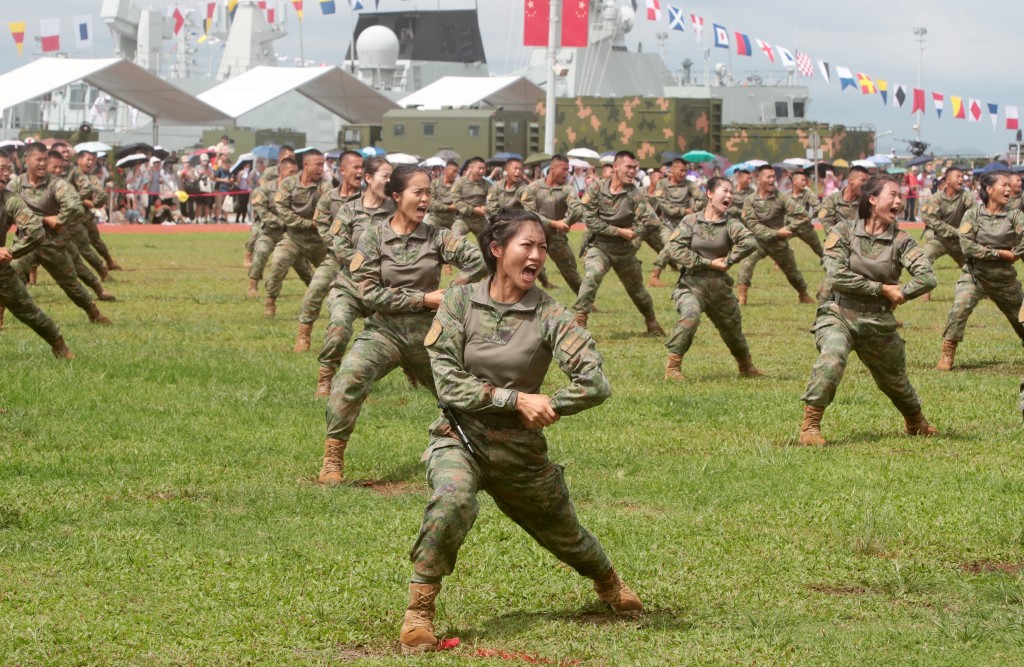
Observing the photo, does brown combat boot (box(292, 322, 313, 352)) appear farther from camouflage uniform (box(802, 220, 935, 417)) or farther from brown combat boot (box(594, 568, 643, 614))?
brown combat boot (box(594, 568, 643, 614))

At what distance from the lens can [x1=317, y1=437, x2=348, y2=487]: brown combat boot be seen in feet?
32.2

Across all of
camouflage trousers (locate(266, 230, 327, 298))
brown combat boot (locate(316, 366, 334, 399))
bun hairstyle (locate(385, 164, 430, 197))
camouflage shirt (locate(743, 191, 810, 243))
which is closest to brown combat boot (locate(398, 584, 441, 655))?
bun hairstyle (locate(385, 164, 430, 197))

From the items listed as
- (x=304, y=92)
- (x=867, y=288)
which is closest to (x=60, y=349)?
(x=867, y=288)

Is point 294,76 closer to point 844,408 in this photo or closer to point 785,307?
point 785,307

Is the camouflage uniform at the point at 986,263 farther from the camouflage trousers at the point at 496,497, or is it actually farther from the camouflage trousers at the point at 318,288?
the camouflage trousers at the point at 496,497

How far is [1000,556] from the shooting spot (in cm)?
802

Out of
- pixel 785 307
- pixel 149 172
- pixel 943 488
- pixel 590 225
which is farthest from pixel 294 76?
pixel 943 488

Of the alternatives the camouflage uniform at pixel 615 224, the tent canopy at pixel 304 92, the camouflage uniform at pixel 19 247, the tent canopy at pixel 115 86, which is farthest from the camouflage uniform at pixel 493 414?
the tent canopy at pixel 304 92

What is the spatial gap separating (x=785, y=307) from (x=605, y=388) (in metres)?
16.4

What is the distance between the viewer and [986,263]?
15125mm

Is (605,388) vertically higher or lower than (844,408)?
higher

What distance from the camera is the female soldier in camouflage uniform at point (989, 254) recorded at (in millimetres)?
14812

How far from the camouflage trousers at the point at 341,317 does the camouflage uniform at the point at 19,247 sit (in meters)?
3.31

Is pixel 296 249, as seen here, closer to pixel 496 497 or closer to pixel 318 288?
pixel 318 288
